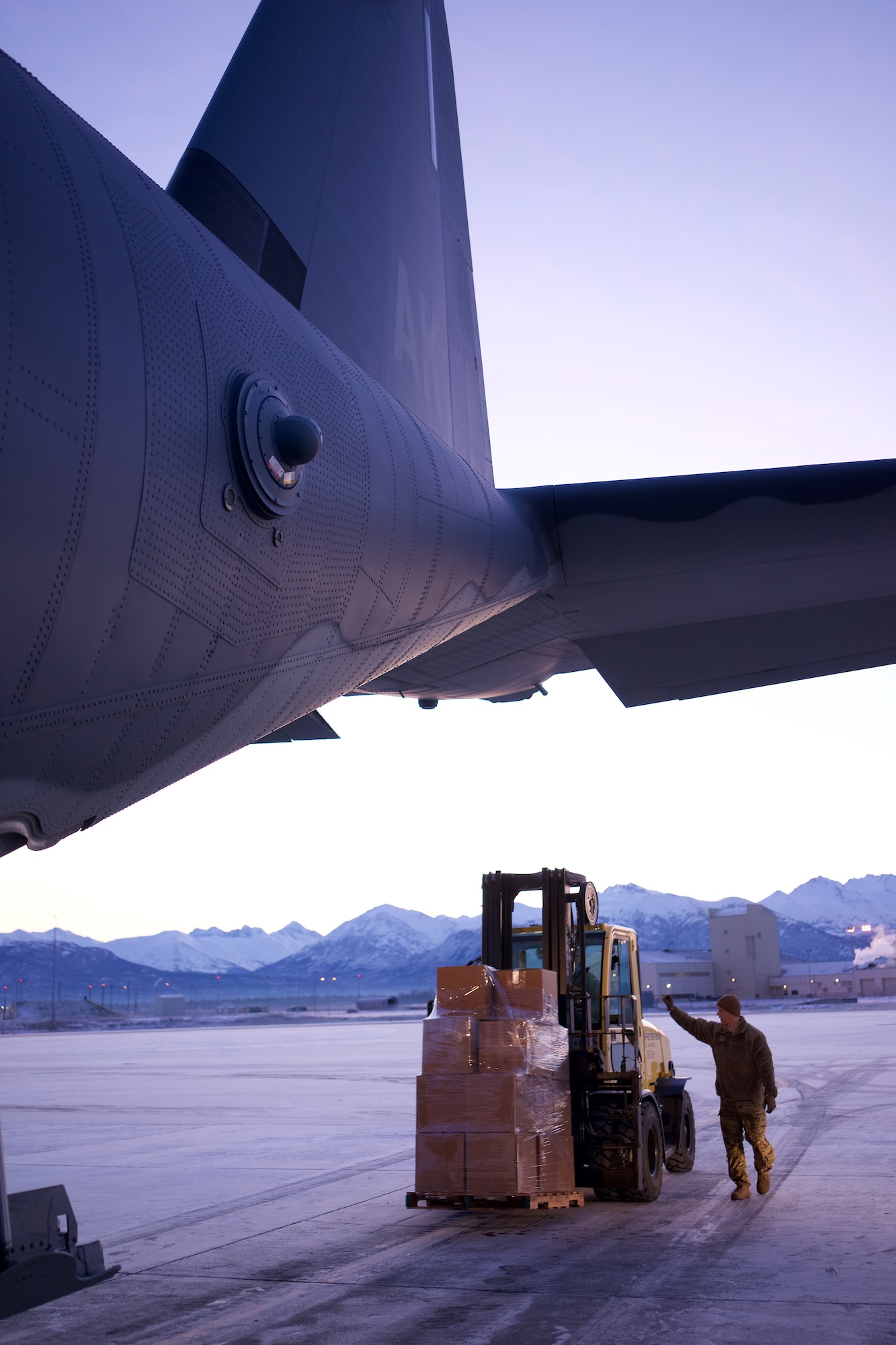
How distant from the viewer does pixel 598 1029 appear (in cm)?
1100

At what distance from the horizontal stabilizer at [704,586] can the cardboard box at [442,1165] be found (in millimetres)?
3751

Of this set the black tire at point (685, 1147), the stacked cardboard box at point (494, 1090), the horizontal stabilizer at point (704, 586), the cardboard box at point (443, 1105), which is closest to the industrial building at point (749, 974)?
the black tire at point (685, 1147)

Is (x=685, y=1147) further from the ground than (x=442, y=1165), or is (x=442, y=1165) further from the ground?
(x=442, y=1165)

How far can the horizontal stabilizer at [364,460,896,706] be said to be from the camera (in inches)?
300

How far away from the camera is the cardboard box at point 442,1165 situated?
363 inches

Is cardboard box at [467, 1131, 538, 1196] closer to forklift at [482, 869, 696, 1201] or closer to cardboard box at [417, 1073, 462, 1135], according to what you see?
cardboard box at [417, 1073, 462, 1135]

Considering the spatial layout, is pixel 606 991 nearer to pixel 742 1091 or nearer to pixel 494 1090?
pixel 742 1091

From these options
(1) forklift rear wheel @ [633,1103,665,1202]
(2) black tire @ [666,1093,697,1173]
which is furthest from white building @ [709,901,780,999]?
(1) forklift rear wheel @ [633,1103,665,1202]

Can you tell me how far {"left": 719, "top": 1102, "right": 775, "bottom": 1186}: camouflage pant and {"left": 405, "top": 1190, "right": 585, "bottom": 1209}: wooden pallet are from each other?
4.99ft

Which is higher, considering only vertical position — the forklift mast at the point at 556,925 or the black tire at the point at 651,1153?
the forklift mast at the point at 556,925

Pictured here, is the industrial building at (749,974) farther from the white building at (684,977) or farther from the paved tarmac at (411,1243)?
the paved tarmac at (411,1243)

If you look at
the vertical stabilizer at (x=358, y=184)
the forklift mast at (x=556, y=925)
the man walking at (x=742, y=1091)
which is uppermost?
the vertical stabilizer at (x=358, y=184)

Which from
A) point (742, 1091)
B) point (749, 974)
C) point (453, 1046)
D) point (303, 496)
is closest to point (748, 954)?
point (749, 974)

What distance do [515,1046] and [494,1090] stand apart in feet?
1.27
